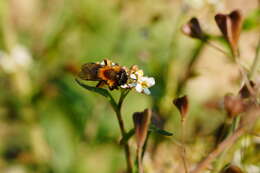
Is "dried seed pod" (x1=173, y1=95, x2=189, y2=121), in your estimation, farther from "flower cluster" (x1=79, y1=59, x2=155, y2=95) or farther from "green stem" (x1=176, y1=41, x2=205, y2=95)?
"green stem" (x1=176, y1=41, x2=205, y2=95)

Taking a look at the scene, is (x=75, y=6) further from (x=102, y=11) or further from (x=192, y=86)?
(x=192, y=86)

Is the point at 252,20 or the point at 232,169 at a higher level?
the point at 252,20

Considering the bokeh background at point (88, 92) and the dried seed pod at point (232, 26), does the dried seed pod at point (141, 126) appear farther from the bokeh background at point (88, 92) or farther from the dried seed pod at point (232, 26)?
the bokeh background at point (88, 92)

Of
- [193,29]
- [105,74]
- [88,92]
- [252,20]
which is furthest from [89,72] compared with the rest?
[88,92]

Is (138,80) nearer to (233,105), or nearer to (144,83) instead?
(144,83)

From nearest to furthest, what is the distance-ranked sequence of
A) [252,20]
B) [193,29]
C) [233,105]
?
[233,105]
[193,29]
[252,20]

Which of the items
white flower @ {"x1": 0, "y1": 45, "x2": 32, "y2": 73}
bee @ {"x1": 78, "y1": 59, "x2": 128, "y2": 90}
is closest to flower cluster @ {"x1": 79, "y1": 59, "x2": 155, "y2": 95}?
bee @ {"x1": 78, "y1": 59, "x2": 128, "y2": 90}

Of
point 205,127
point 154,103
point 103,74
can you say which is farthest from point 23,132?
point 103,74
